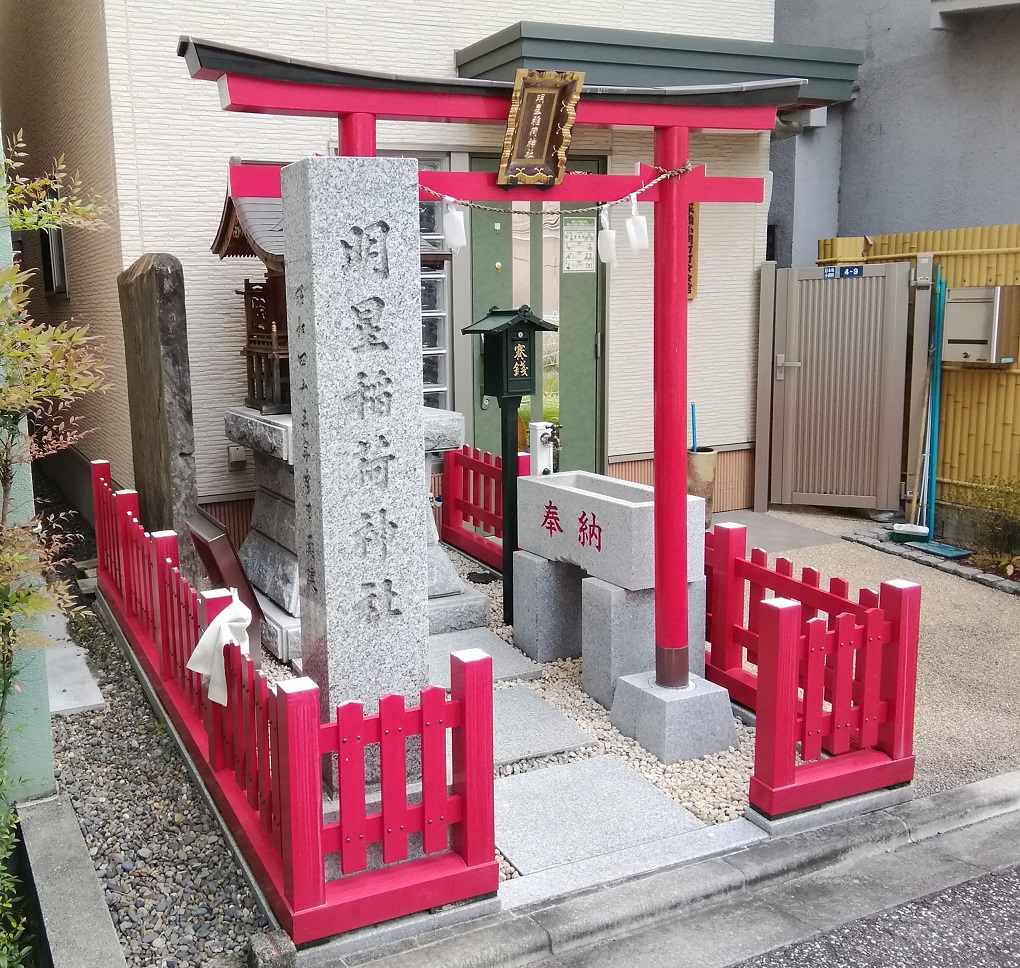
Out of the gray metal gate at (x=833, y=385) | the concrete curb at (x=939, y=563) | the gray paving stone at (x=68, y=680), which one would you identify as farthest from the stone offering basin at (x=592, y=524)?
the gray metal gate at (x=833, y=385)

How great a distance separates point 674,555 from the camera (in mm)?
5117

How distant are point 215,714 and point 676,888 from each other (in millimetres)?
2022

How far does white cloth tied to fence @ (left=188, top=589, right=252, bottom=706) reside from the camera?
4086 millimetres

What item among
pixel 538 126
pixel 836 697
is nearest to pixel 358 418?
pixel 538 126

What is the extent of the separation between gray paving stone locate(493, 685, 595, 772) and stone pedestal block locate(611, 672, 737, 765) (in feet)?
0.99

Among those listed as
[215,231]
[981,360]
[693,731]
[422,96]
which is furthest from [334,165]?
[981,360]

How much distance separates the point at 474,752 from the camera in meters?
3.69

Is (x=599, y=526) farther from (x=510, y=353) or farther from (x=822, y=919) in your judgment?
(x=822, y=919)

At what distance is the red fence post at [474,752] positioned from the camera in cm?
364

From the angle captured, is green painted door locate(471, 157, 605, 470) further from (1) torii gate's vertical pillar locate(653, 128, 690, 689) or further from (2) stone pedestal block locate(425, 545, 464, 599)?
(1) torii gate's vertical pillar locate(653, 128, 690, 689)

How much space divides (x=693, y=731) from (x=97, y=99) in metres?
6.45

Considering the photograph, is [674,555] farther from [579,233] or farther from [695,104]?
[579,233]

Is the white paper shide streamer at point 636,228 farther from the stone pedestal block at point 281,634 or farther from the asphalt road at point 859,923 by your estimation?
the asphalt road at point 859,923

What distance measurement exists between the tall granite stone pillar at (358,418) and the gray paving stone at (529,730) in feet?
4.15
